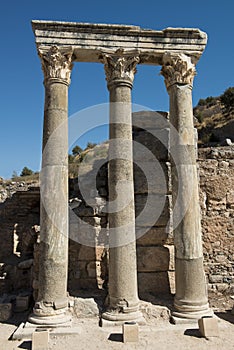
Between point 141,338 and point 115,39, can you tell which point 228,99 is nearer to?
point 115,39

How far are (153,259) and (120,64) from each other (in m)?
6.70

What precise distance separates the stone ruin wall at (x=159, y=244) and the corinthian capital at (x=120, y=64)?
2941 millimetres

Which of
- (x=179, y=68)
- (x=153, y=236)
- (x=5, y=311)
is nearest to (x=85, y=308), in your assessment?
(x=5, y=311)

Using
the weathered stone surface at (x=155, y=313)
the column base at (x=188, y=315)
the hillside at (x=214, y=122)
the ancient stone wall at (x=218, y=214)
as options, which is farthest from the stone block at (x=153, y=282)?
→ the hillside at (x=214, y=122)

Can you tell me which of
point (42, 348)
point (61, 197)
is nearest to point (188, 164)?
point (61, 197)

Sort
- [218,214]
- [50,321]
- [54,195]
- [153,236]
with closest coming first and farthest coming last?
[50,321] → [54,195] → [153,236] → [218,214]

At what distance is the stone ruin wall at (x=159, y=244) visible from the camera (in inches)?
413

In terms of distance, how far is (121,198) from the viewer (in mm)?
8930

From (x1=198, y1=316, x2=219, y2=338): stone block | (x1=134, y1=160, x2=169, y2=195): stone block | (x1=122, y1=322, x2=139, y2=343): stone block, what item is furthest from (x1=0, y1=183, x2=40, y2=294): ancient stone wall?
(x1=198, y1=316, x2=219, y2=338): stone block

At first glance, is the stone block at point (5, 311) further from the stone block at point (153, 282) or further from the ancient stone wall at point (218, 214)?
the ancient stone wall at point (218, 214)

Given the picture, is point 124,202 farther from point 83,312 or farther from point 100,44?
point 100,44

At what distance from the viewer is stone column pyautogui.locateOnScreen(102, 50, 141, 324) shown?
27.8 ft

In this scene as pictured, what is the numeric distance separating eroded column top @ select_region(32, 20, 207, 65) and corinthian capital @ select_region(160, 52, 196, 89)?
0.72 feet

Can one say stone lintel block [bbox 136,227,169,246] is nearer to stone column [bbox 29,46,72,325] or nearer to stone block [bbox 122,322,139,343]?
stone column [bbox 29,46,72,325]
